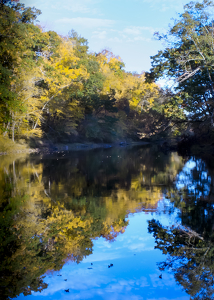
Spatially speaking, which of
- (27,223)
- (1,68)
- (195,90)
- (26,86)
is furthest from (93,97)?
(27,223)

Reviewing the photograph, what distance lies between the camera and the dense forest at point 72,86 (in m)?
22.5

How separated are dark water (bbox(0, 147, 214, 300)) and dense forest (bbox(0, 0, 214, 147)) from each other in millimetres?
16423

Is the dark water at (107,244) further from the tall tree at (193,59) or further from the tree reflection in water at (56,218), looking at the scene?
the tall tree at (193,59)

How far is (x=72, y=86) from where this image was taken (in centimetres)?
4400

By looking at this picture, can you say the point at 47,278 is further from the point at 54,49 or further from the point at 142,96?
the point at 142,96

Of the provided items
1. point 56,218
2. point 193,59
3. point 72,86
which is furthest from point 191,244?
point 72,86

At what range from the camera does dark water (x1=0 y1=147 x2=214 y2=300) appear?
11.2 feet

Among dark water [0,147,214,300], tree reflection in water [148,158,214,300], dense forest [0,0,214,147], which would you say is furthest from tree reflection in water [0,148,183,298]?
dense forest [0,0,214,147]

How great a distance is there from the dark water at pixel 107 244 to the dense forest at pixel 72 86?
53.9ft

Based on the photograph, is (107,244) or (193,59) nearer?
(107,244)

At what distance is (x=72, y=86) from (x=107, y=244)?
135 ft

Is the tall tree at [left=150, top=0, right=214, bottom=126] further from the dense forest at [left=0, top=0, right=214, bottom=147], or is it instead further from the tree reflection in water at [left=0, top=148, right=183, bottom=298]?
the tree reflection in water at [left=0, top=148, right=183, bottom=298]

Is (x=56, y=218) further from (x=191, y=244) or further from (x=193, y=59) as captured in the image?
(x=193, y=59)

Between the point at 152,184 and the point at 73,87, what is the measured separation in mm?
36428
